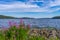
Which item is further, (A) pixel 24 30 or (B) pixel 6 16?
(B) pixel 6 16

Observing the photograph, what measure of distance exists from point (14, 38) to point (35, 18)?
47.9 inches

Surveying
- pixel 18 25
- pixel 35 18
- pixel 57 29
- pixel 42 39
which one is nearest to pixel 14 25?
pixel 18 25

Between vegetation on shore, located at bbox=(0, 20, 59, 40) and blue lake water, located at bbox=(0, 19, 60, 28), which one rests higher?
blue lake water, located at bbox=(0, 19, 60, 28)

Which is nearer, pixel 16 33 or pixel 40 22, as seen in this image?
pixel 16 33

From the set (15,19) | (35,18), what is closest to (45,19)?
(35,18)

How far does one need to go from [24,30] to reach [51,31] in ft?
4.23

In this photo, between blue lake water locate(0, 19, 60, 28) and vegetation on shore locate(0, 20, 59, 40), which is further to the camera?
blue lake water locate(0, 19, 60, 28)

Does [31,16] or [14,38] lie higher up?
[31,16]

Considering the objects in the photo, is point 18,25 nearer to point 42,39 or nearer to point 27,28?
point 27,28

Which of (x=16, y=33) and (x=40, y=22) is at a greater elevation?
(x=40, y=22)

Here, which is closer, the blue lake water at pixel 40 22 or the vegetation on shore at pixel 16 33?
the vegetation on shore at pixel 16 33

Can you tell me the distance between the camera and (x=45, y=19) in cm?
612

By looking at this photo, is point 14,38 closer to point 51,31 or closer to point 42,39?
point 42,39

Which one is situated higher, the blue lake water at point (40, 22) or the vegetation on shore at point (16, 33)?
the blue lake water at point (40, 22)
